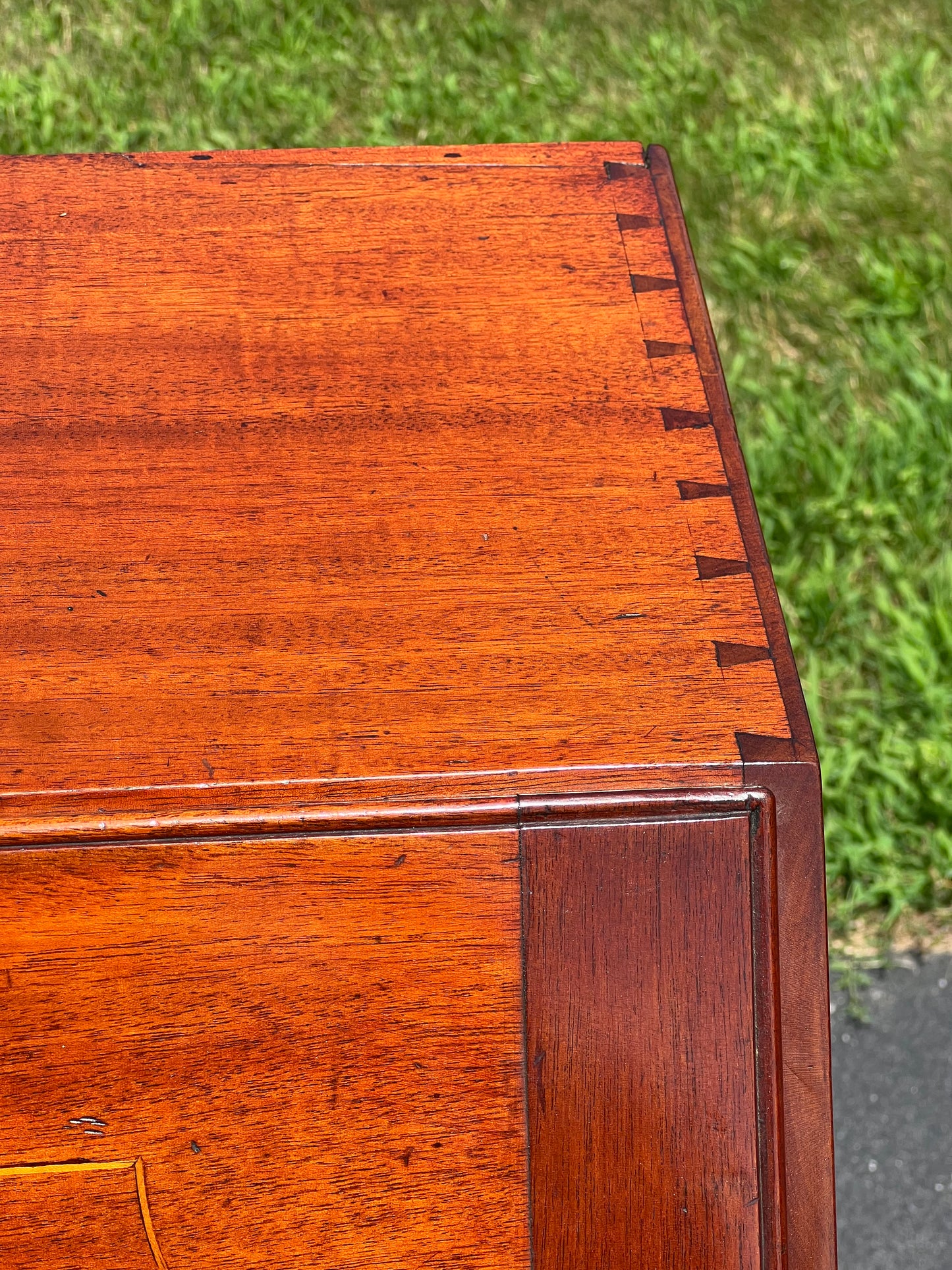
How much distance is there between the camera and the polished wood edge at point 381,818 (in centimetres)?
84

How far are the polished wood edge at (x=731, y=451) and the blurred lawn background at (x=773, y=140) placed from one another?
0.88 meters

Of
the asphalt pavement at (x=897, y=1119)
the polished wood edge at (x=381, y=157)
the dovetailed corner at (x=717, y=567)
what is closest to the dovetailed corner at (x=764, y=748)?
the dovetailed corner at (x=717, y=567)

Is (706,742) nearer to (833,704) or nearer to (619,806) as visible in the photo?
(619,806)

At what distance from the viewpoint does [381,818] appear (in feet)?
2.80

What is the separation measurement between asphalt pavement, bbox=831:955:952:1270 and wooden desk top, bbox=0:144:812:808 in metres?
0.96

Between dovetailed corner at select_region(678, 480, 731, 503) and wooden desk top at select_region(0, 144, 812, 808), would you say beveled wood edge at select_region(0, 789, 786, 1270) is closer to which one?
wooden desk top at select_region(0, 144, 812, 808)

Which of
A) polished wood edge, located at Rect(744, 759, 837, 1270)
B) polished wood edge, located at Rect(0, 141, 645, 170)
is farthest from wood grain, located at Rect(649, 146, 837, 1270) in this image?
polished wood edge, located at Rect(0, 141, 645, 170)

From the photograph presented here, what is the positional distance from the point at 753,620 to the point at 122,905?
545mm

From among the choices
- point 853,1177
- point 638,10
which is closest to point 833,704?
point 853,1177

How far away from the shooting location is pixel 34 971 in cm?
85

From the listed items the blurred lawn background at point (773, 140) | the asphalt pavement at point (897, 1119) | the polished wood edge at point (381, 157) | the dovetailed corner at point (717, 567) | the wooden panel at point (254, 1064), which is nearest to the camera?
the wooden panel at point (254, 1064)

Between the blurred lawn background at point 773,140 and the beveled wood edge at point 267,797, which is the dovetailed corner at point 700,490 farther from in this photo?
the blurred lawn background at point 773,140

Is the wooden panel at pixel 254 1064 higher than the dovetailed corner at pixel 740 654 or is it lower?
lower

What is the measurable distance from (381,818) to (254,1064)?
0.20 meters
